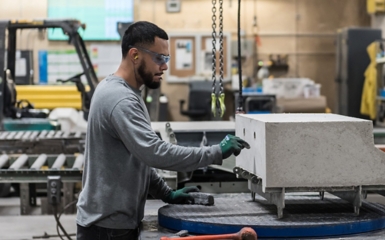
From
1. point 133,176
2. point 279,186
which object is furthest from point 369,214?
point 133,176

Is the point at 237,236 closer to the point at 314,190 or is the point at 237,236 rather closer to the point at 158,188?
Answer: the point at 314,190

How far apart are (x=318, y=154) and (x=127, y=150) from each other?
0.70 m

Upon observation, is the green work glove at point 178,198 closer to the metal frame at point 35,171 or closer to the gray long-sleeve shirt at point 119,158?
the gray long-sleeve shirt at point 119,158

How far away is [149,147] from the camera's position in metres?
2.38

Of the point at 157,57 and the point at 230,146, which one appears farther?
the point at 157,57

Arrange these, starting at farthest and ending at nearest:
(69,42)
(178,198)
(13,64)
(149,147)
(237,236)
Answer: (13,64) → (69,42) → (178,198) → (149,147) → (237,236)

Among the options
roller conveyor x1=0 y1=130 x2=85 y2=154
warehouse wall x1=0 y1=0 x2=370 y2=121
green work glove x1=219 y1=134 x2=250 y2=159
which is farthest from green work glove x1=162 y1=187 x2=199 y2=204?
warehouse wall x1=0 y1=0 x2=370 y2=121

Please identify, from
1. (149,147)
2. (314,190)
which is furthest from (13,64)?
(314,190)

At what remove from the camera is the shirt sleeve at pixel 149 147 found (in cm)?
239

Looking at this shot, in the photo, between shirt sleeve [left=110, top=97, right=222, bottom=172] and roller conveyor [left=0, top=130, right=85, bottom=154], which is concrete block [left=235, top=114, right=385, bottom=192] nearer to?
shirt sleeve [left=110, top=97, right=222, bottom=172]

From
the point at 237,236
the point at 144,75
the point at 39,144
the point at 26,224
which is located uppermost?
the point at 144,75

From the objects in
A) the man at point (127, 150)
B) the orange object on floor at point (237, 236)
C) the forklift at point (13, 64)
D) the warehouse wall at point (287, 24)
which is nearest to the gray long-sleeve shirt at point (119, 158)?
the man at point (127, 150)

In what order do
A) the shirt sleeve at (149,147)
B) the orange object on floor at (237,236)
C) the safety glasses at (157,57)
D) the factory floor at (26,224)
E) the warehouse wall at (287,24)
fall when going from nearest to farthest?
the orange object on floor at (237,236), the shirt sleeve at (149,147), the safety glasses at (157,57), the factory floor at (26,224), the warehouse wall at (287,24)

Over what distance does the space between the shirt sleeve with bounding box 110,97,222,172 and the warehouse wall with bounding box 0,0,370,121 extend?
31.2 feet
